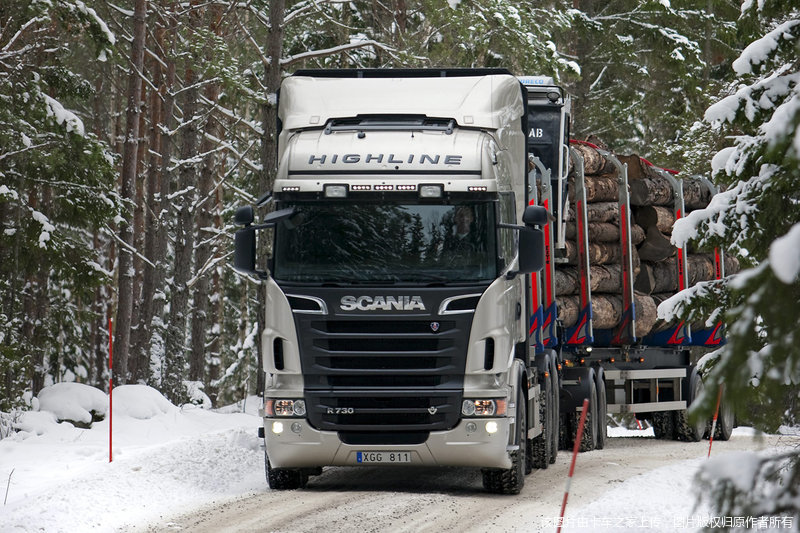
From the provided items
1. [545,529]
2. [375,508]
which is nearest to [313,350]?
[375,508]

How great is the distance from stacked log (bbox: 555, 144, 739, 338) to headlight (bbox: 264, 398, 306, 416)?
17.3 ft

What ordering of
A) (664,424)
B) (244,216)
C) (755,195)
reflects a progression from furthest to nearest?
(664,424) → (244,216) → (755,195)

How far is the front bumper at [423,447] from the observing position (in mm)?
10711

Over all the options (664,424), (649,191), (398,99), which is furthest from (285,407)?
(664,424)

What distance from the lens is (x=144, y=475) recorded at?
11625mm

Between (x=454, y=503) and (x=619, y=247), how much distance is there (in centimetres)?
690

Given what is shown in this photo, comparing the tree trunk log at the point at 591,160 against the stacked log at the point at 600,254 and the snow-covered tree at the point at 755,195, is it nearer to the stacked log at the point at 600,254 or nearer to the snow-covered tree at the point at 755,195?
the stacked log at the point at 600,254

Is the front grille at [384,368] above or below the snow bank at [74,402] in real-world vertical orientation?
above

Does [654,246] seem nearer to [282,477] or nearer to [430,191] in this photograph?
[430,191]

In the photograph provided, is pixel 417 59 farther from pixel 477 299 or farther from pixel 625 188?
pixel 477 299

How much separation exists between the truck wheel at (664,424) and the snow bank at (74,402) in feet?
27.7

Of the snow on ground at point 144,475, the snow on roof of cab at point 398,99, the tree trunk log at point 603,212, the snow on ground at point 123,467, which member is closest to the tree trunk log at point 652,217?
the tree trunk log at point 603,212

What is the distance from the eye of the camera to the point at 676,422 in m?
18.8

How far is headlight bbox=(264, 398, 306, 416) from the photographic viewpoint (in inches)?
427
